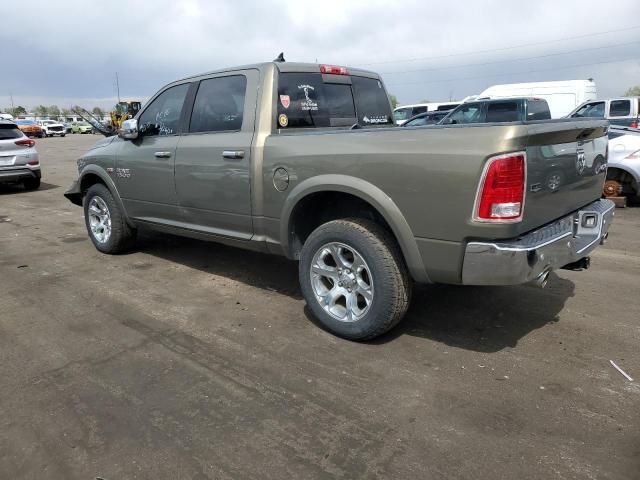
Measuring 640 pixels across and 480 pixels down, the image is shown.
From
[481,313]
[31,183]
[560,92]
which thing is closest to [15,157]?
[31,183]

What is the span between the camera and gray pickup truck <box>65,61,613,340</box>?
2.85 meters

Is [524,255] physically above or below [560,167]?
below

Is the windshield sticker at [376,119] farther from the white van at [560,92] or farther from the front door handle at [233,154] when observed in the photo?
the white van at [560,92]

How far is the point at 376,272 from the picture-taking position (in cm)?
331

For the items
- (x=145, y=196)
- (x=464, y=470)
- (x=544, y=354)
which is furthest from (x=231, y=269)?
(x=464, y=470)

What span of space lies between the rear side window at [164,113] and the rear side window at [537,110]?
933 centimetres

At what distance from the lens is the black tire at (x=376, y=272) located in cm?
328

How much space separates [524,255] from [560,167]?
69 centimetres

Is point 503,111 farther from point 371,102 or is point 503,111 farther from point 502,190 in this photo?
point 502,190

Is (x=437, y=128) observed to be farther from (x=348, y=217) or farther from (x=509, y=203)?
(x=348, y=217)

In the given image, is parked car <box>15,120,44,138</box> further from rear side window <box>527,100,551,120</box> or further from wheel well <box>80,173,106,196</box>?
wheel well <box>80,173,106,196</box>

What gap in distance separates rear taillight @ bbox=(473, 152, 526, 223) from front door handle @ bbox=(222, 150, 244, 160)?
1975mm

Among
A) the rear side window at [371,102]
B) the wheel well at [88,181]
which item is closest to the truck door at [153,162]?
the wheel well at [88,181]

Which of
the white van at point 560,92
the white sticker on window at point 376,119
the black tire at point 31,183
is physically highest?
the white van at point 560,92
